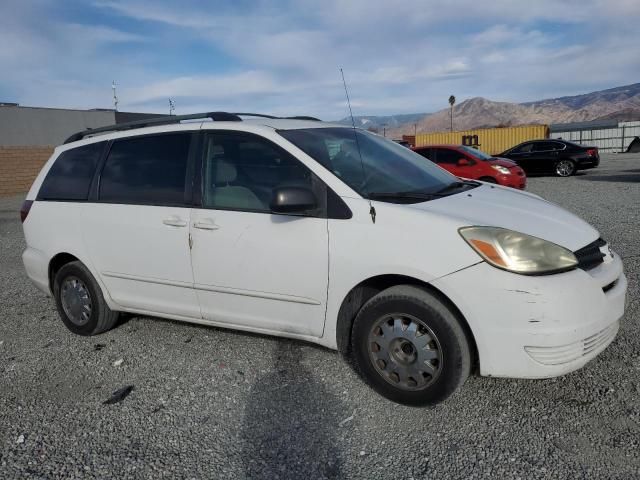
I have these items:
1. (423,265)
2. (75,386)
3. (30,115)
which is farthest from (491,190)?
(30,115)

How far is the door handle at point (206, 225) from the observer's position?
368cm

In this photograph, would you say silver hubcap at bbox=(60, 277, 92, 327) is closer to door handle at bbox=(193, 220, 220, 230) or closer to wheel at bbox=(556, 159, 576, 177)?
door handle at bbox=(193, 220, 220, 230)

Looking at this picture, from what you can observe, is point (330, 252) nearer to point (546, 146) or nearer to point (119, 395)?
point (119, 395)

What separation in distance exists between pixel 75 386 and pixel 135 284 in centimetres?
84

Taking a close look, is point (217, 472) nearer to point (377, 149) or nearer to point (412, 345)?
point (412, 345)

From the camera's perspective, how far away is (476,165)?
13.5 m

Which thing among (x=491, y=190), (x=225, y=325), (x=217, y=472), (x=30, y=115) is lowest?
(x=217, y=472)

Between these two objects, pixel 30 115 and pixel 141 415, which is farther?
pixel 30 115

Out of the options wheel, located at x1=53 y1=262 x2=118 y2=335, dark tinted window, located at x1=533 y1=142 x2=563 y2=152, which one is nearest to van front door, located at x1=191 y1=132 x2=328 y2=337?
wheel, located at x1=53 y1=262 x2=118 y2=335

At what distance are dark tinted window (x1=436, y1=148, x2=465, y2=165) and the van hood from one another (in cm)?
1038

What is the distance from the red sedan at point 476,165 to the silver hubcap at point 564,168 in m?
5.95

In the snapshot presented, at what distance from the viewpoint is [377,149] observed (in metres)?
4.10

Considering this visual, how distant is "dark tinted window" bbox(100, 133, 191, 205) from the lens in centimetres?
396

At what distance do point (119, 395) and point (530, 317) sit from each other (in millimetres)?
2581
